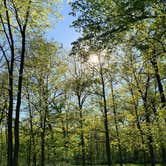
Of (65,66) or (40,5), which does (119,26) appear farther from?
(65,66)

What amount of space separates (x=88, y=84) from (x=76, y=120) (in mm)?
4845

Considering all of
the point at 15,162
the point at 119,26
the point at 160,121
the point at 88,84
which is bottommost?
the point at 15,162

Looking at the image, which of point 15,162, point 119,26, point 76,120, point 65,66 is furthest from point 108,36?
point 76,120

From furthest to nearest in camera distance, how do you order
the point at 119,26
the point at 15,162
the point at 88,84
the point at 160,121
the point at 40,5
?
the point at 88,84 → the point at 160,121 → the point at 40,5 → the point at 15,162 → the point at 119,26

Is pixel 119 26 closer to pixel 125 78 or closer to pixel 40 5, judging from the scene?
pixel 40 5

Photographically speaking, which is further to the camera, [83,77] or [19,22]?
[83,77]

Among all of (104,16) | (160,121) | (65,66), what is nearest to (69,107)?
(65,66)

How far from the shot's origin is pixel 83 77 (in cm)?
3956

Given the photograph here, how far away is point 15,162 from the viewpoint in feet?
53.8

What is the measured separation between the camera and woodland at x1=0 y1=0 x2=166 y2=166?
10.3 m

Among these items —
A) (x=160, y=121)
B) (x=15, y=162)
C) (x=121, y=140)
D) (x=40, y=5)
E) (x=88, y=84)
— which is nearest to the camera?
(x=15, y=162)

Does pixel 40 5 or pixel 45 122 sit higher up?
pixel 40 5

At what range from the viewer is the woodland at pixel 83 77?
33.9 feet

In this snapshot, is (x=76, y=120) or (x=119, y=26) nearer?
(x=119, y=26)
